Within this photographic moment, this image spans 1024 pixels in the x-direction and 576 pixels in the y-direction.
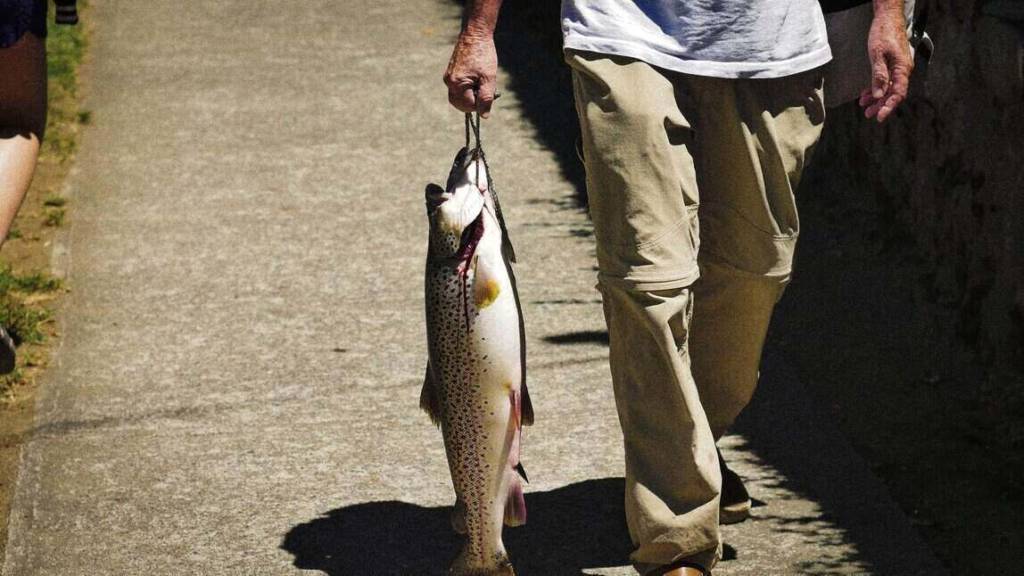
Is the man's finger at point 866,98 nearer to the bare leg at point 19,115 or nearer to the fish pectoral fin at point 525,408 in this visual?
the fish pectoral fin at point 525,408

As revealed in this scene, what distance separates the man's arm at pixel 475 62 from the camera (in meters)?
3.50

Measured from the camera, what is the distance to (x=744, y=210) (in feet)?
12.5

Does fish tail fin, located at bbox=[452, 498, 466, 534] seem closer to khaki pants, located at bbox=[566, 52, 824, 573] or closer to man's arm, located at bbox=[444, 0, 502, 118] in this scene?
khaki pants, located at bbox=[566, 52, 824, 573]

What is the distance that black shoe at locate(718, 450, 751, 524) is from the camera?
13.8 feet

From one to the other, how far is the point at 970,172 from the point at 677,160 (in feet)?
6.65

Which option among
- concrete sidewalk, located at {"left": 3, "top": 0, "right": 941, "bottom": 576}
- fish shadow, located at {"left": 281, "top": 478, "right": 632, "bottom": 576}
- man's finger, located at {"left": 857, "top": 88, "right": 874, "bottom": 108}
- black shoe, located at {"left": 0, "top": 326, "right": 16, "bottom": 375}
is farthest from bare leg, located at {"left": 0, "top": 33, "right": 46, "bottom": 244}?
man's finger, located at {"left": 857, "top": 88, "right": 874, "bottom": 108}

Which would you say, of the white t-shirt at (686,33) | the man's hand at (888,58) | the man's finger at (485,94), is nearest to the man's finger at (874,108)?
the man's hand at (888,58)

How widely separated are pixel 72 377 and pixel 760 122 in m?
2.71

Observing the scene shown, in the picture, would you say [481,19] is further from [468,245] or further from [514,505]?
[514,505]

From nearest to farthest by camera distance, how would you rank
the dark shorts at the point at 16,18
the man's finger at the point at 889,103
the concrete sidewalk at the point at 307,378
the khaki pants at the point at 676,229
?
the khaki pants at the point at 676,229, the man's finger at the point at 889,103, the concrete sidewalk at the point at 307,378, the dark shorts at the point at 16,18

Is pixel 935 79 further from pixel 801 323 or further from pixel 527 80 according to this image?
pixel 527 80

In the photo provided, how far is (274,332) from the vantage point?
577 centimetres

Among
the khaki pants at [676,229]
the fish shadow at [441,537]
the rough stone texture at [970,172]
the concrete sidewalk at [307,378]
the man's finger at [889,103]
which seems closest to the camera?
the khaki pants at [676,229]

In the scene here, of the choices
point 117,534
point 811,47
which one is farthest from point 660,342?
point 117,534
